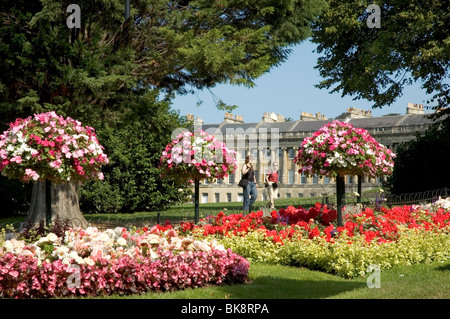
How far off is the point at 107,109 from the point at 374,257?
9.65 metres

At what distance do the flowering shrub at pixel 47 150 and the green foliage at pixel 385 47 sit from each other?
14588mm

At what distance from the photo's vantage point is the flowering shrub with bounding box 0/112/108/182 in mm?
9992

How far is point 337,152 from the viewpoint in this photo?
1205 cm

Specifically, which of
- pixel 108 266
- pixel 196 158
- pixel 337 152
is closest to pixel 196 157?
pixel 196 158

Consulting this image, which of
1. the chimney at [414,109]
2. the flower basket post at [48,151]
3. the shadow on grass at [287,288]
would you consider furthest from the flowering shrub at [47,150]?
the chimney at [414,109]

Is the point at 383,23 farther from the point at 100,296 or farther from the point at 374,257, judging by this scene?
the point at 100,296

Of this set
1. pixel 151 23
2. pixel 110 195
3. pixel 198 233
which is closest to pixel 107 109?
pixel 151 23

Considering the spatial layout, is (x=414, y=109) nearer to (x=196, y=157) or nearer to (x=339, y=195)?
(x=339, y=195)

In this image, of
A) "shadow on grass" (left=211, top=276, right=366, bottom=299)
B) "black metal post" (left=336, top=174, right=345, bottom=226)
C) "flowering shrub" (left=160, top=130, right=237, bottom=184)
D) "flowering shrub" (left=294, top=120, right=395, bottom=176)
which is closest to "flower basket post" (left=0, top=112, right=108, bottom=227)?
"flowering shrub" (left=160, top=130, right=237, bottom=184)

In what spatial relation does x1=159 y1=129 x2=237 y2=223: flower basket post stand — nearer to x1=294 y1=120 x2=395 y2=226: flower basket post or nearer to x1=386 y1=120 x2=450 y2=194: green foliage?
x1=294 y1=120 x2=395 y2=226: flower basket post

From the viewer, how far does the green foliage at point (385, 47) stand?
2206 cm

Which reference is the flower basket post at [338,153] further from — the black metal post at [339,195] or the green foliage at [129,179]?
the green foliage at [129,179]

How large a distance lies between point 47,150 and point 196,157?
341cm
